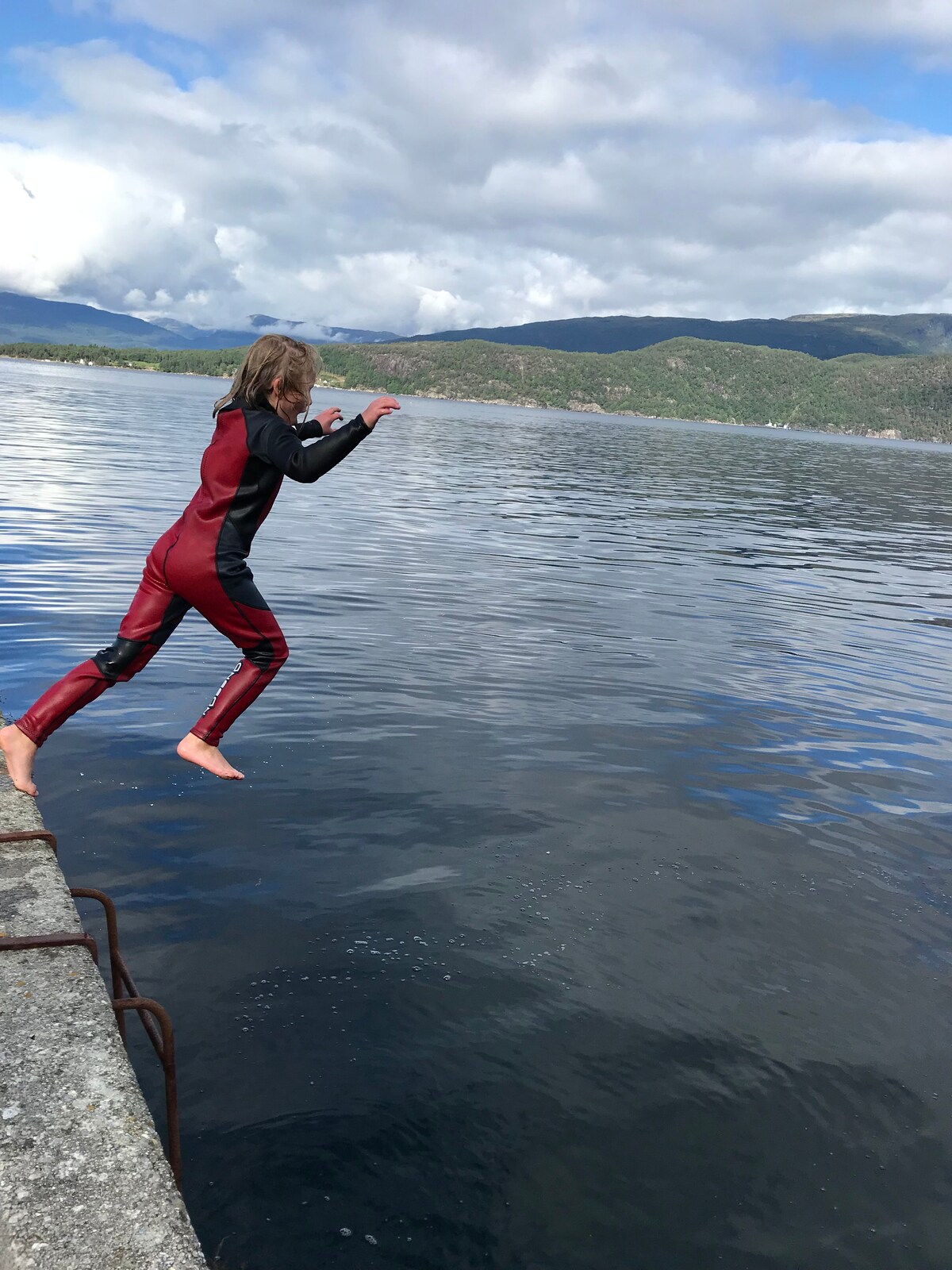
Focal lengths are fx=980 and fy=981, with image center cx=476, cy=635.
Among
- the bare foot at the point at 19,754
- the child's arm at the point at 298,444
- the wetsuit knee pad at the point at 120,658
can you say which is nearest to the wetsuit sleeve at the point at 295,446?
the child's arm at the point at 298,444

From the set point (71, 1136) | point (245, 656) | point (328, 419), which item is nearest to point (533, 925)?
point (245, 656)

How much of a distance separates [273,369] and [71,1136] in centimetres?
358

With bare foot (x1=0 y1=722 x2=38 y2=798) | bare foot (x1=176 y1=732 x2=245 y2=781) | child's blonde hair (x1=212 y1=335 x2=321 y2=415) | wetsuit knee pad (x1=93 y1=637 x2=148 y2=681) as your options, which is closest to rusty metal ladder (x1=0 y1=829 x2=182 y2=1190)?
bare foot (x1=0 y1=722 x2=38 y2=798)

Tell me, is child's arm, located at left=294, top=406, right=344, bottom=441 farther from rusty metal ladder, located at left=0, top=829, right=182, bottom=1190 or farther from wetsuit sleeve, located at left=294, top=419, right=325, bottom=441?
rusty metal ladder, located at left=0, top=829, right=182, bottom=1190

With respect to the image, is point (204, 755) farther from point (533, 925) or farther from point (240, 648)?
point (533, 925)

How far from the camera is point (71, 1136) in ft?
9.38

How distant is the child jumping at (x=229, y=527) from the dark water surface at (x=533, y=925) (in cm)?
126

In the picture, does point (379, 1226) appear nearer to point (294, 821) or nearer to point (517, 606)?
point (294, 821)

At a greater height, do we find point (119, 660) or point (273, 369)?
point (273, 369)

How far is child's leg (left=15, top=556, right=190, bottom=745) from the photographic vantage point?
5289mm

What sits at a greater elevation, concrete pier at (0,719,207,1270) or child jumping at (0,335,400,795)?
child jumping at (0,335,400,795)

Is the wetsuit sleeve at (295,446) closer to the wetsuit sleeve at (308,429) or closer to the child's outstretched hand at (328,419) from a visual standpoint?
the wetsuit sleeve at (308,429)

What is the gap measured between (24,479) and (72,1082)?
25473mm

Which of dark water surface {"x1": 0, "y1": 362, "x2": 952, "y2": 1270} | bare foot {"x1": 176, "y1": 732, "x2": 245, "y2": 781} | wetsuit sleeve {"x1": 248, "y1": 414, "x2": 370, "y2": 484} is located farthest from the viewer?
bare foot {"x1": 176, "y1": 732, "x2": 245, "y2": 781}
